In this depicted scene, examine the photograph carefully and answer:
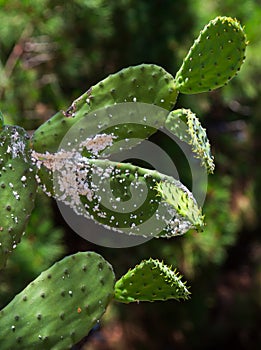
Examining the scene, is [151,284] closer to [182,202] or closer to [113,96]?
[182,202]

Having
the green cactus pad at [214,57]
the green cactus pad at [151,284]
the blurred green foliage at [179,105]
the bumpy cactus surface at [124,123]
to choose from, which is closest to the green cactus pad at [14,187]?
the bumpy cactus surface at [124,123]

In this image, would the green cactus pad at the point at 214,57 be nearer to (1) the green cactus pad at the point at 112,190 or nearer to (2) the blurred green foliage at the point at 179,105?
(1) the green cactus pad at the point at 112,190

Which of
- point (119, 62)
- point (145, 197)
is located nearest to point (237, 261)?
point (119, 62)

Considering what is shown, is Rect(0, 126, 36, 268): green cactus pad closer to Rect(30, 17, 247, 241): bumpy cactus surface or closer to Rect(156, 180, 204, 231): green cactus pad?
Rect(30, 17, 247, 241): bumpy cactus surface

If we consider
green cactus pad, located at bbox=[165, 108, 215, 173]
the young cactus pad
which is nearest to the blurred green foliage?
the young cactus pad

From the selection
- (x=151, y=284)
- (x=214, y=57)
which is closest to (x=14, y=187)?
(x=151, y=284)
